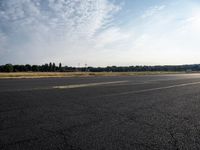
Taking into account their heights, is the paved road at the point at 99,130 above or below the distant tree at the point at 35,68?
below

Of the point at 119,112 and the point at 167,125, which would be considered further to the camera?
the point at 119,112

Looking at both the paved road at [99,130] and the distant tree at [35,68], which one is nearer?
the paved road at [99,130]

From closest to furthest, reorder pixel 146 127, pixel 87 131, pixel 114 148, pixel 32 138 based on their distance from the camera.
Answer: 1. pixel 114 148
2. pixel 32 138
3. pixel 87 131
4. pixel 146 127

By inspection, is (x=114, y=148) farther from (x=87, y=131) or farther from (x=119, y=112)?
(x=119, y=112)

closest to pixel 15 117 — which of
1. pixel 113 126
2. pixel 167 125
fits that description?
pixel 113 126

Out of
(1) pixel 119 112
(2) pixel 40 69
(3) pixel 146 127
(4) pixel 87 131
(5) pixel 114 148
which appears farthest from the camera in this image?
(2) pixel 40 69

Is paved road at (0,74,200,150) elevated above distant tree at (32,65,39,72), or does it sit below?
below

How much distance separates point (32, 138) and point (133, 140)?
6.84 feet

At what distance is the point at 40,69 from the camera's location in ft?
504

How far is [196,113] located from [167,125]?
2249 mm

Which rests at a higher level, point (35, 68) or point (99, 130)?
point (35, 68)

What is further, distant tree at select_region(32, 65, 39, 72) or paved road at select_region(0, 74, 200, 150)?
distant tree at select_region(32, 65, 39, 72)

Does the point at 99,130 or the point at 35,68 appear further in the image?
the point at 35,68

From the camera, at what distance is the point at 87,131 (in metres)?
4.97
